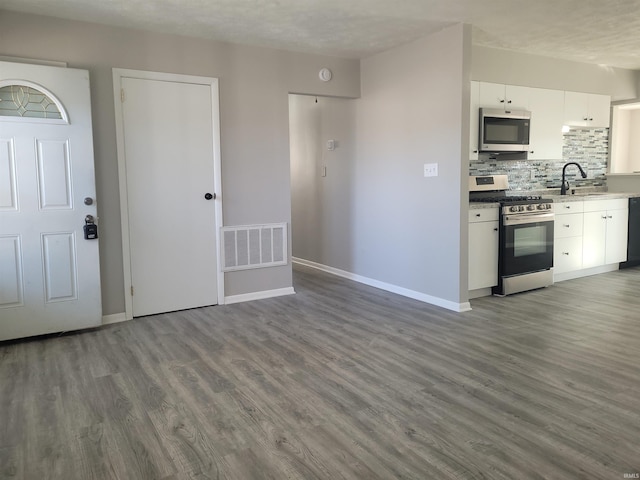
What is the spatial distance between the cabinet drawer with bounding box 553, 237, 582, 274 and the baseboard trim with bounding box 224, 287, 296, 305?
280 centimetres

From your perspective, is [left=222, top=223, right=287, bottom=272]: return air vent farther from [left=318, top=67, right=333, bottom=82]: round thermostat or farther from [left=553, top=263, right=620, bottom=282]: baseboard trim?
[left=553, top=263, right=620, bottom=282]: baseboard trim

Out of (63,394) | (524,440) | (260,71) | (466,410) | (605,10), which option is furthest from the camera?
(260,71)

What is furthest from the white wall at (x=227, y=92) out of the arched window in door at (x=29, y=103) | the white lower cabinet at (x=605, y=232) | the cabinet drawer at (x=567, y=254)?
the white lower cabinet at (x=605, y=232)

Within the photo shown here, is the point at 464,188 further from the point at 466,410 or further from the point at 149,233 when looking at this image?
the point at 149,233

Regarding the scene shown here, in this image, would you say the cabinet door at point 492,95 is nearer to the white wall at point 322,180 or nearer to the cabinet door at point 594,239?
the white wall at point 322,180

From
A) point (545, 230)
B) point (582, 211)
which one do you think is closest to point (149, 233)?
point (545, 230)

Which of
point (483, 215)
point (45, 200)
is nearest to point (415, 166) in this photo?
point (483, 215)

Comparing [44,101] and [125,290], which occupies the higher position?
[44,101]

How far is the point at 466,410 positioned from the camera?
244 cm

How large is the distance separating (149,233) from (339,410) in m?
2.48

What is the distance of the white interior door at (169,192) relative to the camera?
13.3 ft

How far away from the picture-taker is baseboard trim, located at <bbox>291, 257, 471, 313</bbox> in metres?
4.24

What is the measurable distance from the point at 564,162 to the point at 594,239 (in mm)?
1093

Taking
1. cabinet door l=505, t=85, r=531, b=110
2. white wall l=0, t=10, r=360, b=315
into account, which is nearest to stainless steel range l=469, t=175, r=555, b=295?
cabinet door l=505, t=85, r=531, b=110
